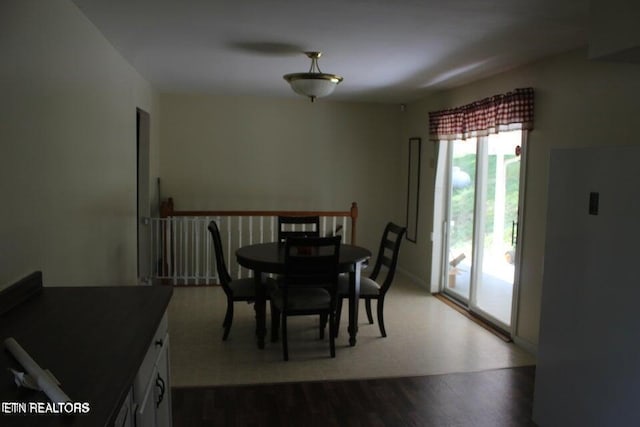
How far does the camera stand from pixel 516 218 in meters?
4.23

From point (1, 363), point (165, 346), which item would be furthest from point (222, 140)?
point (1, 363)

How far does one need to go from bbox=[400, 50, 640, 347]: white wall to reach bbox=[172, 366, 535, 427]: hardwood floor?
871 mm

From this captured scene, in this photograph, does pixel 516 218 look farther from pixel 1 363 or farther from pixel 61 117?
pixel 1 363

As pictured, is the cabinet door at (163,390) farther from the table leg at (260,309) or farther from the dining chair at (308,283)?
the table leg at (260,309)

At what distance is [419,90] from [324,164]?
69.3 inches

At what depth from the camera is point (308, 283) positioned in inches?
142

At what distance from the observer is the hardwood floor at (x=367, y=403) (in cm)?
284

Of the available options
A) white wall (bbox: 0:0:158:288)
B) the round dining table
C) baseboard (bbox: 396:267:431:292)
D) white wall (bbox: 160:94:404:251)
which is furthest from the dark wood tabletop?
white wall (bbox: 160:94:404:251)

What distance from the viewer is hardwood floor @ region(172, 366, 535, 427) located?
2.84 m

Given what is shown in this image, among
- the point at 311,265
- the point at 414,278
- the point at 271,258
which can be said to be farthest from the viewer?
the point at 414,278

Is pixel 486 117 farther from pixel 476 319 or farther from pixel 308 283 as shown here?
pixel 308 283

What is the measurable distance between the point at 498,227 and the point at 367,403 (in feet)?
7.69

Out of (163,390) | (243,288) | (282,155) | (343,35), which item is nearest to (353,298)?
(243,288)

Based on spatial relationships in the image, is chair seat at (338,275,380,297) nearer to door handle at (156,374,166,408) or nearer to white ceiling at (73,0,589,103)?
white ceiling at (73,0,589,103)
